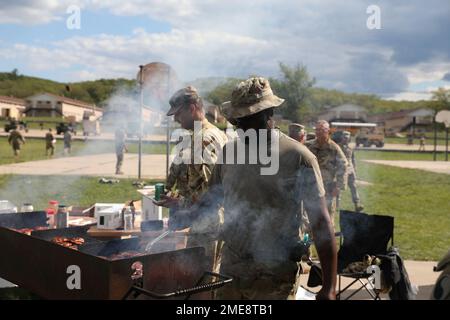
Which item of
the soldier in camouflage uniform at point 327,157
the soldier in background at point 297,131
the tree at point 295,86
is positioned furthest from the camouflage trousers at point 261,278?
the soldier in camouflage uniform at point 327,157

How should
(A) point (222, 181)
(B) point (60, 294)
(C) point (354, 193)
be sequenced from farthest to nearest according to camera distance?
(C) point (354, 193) < (B) point (60, 294) < (A) point (222, 181)

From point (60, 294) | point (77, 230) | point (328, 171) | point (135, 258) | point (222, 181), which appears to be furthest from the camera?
point (328, 171)

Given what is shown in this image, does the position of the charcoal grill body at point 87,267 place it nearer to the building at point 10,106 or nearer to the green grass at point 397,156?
the green grass at point 397,156

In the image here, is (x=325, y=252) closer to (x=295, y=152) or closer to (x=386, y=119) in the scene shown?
(x=295, y=152)

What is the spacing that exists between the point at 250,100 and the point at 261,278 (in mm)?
904

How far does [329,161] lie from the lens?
7055 millimetres

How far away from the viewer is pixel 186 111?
11.9 ft

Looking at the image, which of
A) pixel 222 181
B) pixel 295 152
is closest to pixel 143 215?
pixel 222 181

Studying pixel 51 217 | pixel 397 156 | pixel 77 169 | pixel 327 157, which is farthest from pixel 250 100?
pixel 397 156

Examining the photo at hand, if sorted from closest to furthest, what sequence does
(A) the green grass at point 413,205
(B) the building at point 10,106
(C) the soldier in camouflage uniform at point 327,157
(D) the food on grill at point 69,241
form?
1. (D) the food on grill at point 69,241
2. (C) the soldier in camouflage uniform at point 327,157
3. (A) the green grass at point 413,205
4. (B) the building at point 10,106

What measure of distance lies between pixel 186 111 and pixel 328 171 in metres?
3.92

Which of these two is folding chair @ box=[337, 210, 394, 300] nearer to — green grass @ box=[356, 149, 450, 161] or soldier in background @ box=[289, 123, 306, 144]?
soldier in background @ box=[289, 123, 306, 144]

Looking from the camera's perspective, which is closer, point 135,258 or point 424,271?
point 135,258

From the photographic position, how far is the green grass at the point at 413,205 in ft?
24.3
